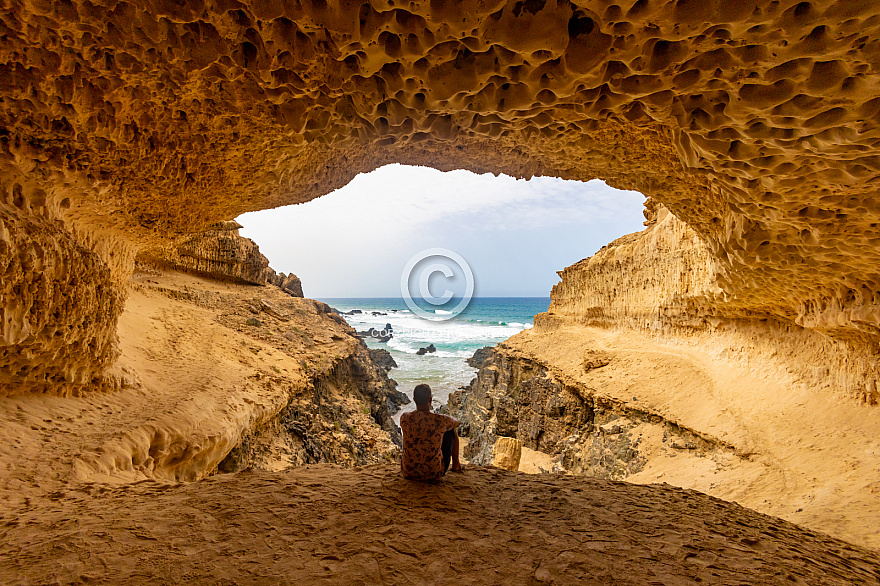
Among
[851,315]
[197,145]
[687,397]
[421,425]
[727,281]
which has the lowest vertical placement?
[687,397]

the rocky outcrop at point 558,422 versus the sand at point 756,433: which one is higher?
the sand at point 756,433

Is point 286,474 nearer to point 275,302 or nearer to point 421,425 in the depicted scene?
point 421,425

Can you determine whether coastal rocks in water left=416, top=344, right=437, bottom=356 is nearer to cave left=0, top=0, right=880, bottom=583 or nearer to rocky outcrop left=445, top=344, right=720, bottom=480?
rocky outcrop left=445, top=344, right=720, bottom=480

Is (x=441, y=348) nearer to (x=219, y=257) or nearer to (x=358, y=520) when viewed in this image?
(x=219, y=257)

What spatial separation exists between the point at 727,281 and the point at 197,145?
8.73 m

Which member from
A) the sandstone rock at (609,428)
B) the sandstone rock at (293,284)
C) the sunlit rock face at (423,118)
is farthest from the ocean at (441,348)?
the sunlit rock face at (423,118)

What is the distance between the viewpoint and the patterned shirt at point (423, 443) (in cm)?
327

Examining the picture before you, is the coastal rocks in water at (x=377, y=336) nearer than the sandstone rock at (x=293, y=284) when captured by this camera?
No

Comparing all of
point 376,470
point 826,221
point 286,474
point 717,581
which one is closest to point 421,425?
point 376,470

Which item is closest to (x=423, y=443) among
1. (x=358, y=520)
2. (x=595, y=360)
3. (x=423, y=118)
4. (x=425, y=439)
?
(x=425, y=439)

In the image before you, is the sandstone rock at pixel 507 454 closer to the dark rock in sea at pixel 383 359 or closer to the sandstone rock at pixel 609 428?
the sandstone rock at pixel 609 428

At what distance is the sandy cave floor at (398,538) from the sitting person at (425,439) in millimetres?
156

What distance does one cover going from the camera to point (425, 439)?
3.33 m

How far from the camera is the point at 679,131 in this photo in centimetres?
319
